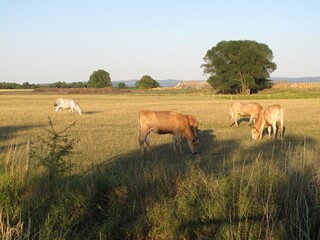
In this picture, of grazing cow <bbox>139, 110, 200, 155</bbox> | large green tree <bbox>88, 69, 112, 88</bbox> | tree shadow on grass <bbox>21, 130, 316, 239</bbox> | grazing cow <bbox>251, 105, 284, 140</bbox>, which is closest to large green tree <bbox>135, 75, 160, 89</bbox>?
large green tree <bbox>88, 69, 112, 88</bbox>

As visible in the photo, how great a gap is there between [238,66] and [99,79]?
90.7 meters

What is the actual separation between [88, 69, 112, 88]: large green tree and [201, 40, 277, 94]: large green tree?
79987 millimetres

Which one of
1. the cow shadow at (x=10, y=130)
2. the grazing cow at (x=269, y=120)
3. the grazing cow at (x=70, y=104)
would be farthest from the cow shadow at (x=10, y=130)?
the grazing cow at (x=70, y=104)

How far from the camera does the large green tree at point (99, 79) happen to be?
17050 centimetres

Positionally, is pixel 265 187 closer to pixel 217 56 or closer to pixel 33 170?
pixel 33 170

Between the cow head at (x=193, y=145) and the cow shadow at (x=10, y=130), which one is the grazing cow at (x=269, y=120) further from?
the cow shadow at (x=10, y=130)

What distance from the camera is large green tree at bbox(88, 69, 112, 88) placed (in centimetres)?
17050

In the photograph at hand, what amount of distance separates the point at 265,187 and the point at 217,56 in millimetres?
91924

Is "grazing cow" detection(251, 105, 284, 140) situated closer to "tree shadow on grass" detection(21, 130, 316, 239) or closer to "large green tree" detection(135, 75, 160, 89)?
"tree shadow on grass" detection(21, 130, 316, 239)

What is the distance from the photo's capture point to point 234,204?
6.93 m

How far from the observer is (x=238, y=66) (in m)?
92.4

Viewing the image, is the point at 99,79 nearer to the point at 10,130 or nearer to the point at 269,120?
the point at 10,130

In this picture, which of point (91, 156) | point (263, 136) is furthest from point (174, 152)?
point (263, 136)

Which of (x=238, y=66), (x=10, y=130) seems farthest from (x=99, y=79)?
(x=10, y=130)
